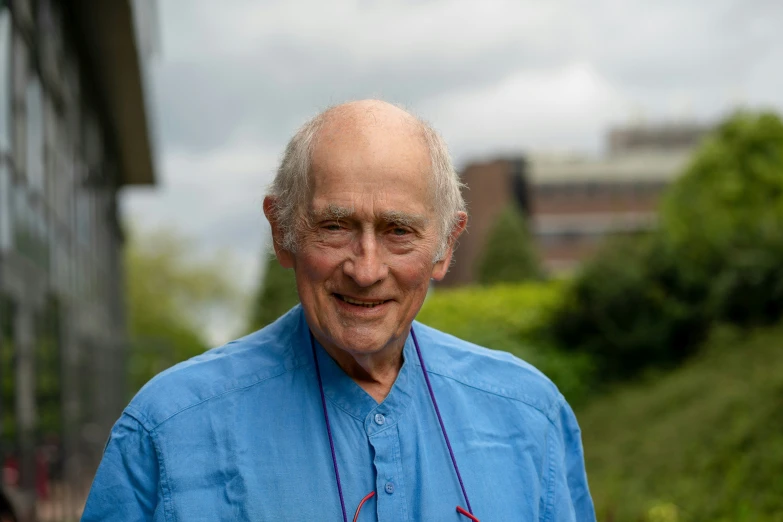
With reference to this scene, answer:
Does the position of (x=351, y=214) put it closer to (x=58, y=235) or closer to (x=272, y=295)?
(x=58, y=235)

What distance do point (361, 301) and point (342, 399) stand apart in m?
0.23

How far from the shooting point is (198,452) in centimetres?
208

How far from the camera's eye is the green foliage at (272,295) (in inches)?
1259

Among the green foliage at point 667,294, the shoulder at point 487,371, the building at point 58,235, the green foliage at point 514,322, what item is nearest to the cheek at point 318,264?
the shoulder at point 487,371

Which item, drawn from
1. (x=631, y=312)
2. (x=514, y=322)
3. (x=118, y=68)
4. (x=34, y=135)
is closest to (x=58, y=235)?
(x=34, y=135)

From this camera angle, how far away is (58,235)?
1123 centimetres

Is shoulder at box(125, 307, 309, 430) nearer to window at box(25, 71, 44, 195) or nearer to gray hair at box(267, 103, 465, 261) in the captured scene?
gray hair at box(267, 103, 465, 261)

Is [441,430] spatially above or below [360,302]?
below

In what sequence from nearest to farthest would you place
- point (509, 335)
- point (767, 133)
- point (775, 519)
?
point (775, 519) < point (509, 335) < point (767, 133)

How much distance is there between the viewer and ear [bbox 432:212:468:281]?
2287 mm

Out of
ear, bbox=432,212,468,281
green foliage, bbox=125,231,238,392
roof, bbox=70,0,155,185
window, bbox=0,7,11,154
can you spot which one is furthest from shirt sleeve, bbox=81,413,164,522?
green foliage, bbox=125,231,238,392

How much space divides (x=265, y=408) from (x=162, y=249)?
2355 inches

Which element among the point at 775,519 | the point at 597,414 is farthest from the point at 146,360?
the point at 775,519

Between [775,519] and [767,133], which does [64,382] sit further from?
[767,133]
